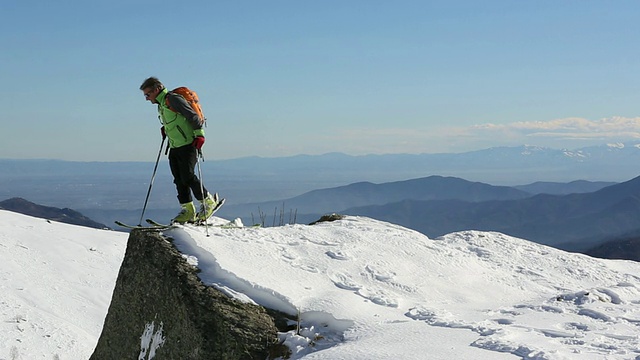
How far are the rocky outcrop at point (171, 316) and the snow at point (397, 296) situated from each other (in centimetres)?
13

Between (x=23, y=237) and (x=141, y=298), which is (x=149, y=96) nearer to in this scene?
(x=141, y=298)

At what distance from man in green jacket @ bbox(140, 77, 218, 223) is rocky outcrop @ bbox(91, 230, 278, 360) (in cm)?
126

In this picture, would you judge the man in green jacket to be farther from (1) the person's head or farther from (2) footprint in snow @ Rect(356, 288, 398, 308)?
(2) footprint in snow @ Rect(356, 288, 398, 308)

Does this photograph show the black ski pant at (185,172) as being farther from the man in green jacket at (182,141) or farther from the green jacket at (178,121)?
the green jacket at (178,121)

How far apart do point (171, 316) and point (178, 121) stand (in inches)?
126

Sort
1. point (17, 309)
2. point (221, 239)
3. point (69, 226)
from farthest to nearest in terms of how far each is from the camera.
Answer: point (69, 226) < point (17, 309) < point (221, 239)

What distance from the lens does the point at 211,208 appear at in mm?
9352

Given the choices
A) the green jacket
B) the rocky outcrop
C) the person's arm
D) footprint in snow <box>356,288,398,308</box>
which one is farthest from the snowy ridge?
the person's arm

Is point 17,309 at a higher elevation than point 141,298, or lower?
lower

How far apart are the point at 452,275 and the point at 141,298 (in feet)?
15.3

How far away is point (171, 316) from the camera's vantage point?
669 centimetres

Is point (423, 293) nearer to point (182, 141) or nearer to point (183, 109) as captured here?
point (182, 141)

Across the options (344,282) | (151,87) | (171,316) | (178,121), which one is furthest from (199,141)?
(344,282)

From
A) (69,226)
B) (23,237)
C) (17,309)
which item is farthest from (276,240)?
(69,226)
